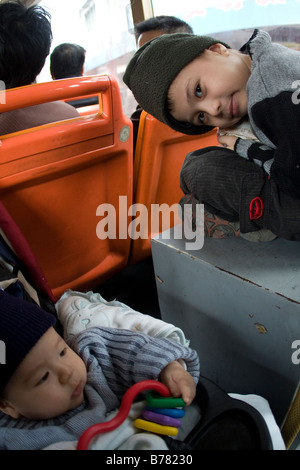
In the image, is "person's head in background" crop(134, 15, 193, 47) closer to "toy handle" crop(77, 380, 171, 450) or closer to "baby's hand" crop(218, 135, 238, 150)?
"baby's hand" crop(218, 135, 238, 150)

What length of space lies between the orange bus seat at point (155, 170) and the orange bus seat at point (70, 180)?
84 mm

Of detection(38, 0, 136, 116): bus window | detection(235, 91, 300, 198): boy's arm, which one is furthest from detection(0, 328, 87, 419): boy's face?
detection(38, 0, 136, 116): bus window

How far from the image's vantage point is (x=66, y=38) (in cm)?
366

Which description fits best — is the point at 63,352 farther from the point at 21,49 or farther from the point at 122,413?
the point at 21,49

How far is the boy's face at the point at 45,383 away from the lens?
62cm

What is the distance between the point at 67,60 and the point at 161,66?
1.55 metres

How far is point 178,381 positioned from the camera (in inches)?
27.1

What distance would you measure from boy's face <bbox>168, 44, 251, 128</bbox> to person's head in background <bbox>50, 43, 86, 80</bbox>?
1.55m

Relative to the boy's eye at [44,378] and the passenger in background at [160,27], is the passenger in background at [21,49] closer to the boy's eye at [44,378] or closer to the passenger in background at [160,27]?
the passenger in background at [160,27]

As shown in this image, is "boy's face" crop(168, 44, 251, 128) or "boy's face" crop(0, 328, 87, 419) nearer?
"boy's face" crop(0, 328, 87, 419)

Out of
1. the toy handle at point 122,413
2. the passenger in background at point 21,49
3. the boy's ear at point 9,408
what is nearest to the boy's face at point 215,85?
the passenger in background at point 21,49

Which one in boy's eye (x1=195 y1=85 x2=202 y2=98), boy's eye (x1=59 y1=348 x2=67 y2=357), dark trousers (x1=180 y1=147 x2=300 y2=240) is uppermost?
boy's eye (x1=195 y1=85 x2=202 y2=98)

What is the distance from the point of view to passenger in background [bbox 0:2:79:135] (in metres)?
1.21
